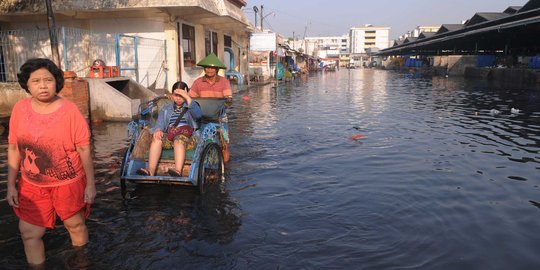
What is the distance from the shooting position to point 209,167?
5562 mm

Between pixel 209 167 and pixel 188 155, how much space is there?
34 centimetres

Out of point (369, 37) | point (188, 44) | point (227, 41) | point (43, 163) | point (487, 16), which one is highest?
point (369, 37)

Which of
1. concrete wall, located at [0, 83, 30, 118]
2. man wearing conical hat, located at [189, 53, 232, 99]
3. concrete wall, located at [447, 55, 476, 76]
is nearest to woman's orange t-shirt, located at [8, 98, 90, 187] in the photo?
man wearing conical hat, located at [189, 53, 232, 99]

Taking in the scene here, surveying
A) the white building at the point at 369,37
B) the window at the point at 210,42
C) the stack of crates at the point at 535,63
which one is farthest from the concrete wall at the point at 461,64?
the white building at the point at 369,37

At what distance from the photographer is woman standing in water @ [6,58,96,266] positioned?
307 cm

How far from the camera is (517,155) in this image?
775 centimetres

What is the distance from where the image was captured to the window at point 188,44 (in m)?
18.6

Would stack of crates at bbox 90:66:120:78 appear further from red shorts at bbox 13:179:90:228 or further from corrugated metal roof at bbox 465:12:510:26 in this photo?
corrugated metal roof at bbox 465:12:510:26

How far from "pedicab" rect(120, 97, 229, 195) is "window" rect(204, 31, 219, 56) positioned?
1635 cm

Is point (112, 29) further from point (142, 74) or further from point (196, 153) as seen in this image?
point (196, 153)

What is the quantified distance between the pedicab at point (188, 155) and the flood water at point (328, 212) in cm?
29

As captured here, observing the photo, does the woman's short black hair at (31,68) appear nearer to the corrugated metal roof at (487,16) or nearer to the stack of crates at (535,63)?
the stack of crates at (535,63)

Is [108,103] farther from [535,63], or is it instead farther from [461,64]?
[461,64]

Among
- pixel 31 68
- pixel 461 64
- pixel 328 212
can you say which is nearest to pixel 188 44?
pixel 328 212
